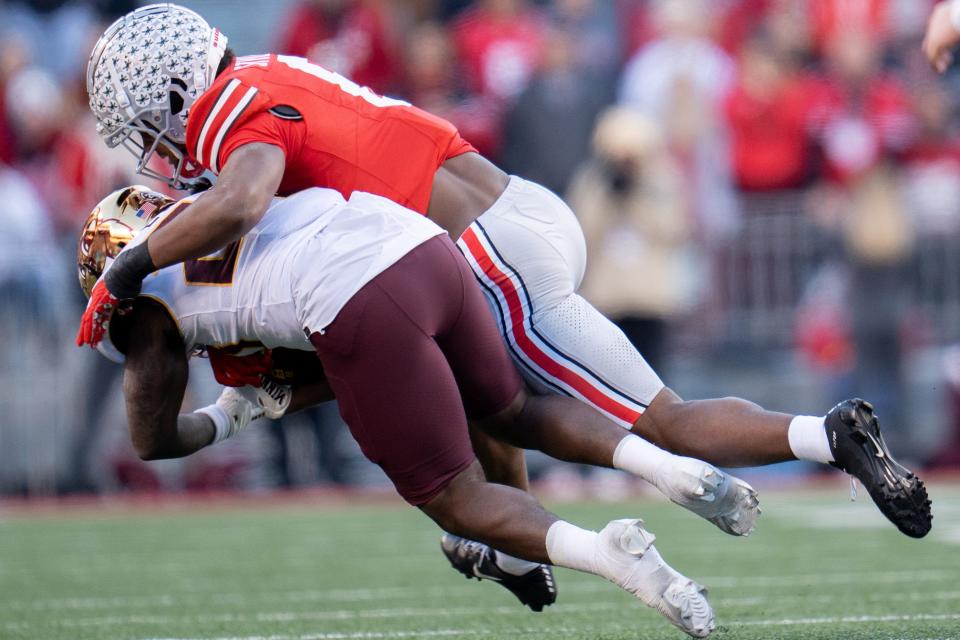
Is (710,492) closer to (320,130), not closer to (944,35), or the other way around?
(320,130)

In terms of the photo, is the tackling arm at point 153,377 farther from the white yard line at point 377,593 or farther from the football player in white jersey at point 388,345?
the white yard line at point 377,593

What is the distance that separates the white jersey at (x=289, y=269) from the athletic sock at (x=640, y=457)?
72cm

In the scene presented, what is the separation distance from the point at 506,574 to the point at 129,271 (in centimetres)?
146

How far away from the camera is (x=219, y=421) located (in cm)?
449

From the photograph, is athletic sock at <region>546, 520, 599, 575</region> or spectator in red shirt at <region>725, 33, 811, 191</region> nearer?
athletic sock at <region>546, 520, 599, 575</region>

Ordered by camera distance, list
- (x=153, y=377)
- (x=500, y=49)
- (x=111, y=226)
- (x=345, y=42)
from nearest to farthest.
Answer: (x=153, y=377)
(x=111, y=226)
(x=345, y=42)
(x=500, y=49)

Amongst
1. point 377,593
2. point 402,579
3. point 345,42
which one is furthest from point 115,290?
point 345,42

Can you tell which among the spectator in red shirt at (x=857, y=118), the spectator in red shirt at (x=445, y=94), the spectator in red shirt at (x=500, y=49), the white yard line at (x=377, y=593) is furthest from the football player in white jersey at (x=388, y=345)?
the spectator in red shirt at (x=500, y=49)

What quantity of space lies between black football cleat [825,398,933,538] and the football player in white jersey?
30cm

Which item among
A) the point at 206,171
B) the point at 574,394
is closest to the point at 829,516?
the point at 574,394

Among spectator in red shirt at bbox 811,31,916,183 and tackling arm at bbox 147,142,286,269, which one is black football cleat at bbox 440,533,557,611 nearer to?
tackling arm at bbox 147,142,286,269

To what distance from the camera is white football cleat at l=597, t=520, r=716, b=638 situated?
358 centimetres

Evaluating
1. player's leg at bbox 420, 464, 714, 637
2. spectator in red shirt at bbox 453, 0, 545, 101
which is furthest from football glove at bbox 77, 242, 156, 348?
spectator in red shirt at bbox 453, 0, 545, 101

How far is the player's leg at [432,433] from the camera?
11.9 feet
